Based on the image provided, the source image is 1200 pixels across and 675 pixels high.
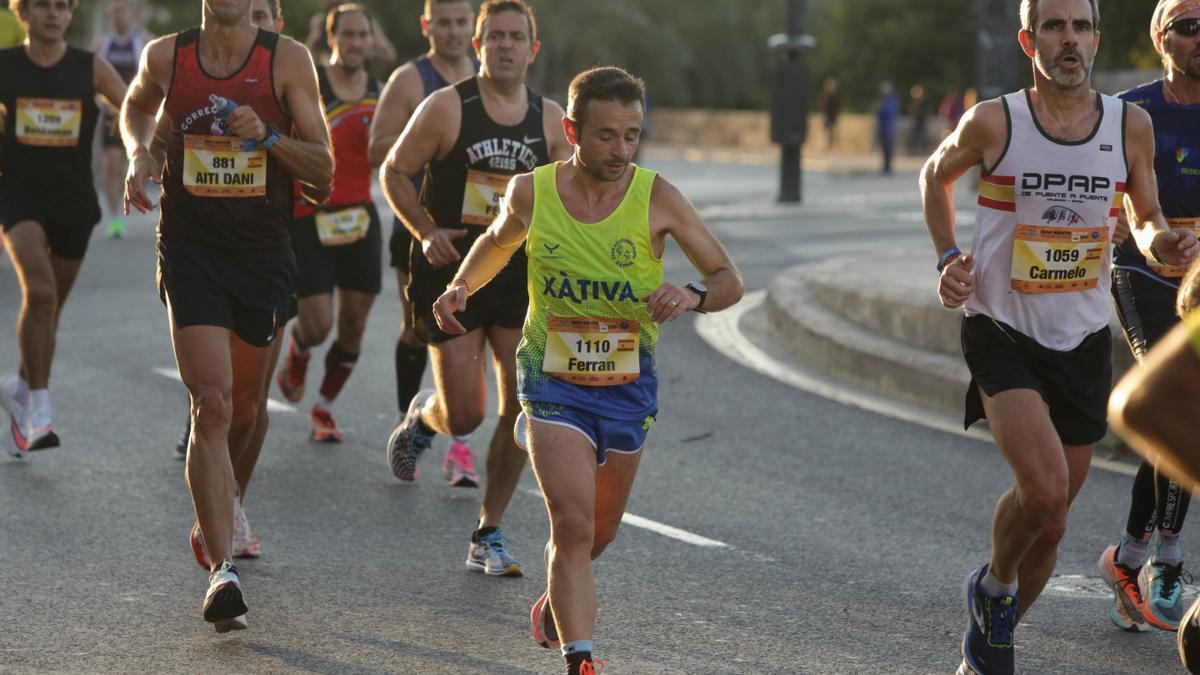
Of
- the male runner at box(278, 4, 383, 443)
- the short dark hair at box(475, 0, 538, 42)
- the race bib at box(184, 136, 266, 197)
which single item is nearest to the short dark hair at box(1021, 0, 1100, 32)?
the short dark hair at box(475, 0, 538, 42)

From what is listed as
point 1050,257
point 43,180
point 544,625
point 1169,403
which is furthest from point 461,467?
point 1169,403

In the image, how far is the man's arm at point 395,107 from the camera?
26.6 ft

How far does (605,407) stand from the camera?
17.3 feet

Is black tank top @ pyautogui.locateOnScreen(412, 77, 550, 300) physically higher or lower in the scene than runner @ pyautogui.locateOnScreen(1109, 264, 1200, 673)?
lower

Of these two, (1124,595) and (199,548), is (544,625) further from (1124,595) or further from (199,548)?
(1124,595)

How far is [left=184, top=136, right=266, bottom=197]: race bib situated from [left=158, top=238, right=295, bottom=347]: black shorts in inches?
7.4

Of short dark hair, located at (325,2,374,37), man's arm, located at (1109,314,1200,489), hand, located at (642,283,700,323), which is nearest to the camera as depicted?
man's arm, located at (1109,314,1200,489)

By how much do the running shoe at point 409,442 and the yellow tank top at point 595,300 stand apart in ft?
7.67

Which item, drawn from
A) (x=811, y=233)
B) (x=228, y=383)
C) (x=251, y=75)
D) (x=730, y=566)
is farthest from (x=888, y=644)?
(x=811, y=233)

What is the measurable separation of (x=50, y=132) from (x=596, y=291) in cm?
439

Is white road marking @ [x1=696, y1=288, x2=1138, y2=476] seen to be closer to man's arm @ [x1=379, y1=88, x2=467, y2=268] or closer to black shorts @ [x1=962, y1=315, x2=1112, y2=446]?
black shorts @ [x1=962, y1=315, x2=1112, y2=446]

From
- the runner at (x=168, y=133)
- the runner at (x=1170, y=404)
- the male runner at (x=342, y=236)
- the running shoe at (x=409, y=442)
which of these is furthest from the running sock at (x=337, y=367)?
the runner at (x=1170, y=404)

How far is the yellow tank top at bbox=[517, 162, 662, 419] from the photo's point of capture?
207 inches

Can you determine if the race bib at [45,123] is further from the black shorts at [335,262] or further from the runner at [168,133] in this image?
the runner at [168,133]
